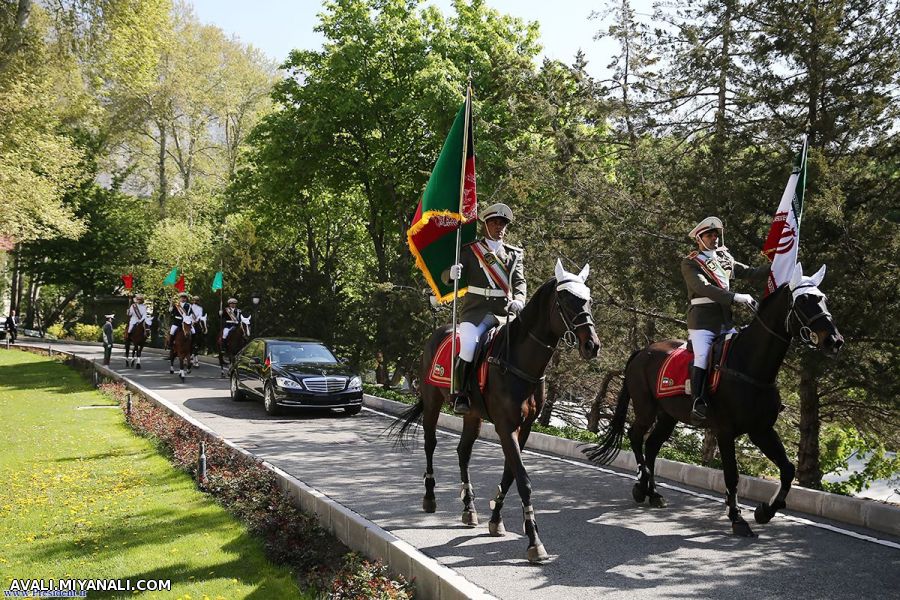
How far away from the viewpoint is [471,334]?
8.47 meters

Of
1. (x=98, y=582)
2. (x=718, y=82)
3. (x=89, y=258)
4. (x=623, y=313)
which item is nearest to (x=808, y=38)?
(x=718, y=82)

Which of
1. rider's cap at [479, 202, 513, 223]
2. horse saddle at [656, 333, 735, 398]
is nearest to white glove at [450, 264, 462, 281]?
rider's cap at [479, 202, 513, 223]

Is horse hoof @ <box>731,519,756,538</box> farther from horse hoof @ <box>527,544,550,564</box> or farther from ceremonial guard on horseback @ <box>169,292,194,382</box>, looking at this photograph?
ceremonial guard on horseback @ <box>169,292,194,382</box>

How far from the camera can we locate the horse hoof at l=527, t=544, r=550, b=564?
6.98 metres

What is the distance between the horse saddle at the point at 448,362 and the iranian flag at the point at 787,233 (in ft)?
10.0

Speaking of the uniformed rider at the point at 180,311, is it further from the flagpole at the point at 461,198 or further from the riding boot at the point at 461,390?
the riding boot at the point at 461,390

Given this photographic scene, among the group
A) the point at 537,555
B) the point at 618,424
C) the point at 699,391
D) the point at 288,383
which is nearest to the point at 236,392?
the point at 288,383

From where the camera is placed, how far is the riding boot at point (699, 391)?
8.47 meters

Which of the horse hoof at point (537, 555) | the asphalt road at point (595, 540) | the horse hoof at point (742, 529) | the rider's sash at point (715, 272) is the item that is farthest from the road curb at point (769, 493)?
the horse hoof at point (537, 555)

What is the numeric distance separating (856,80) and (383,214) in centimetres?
2156

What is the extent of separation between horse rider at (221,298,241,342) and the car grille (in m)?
10.6

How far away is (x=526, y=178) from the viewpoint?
53.7ft

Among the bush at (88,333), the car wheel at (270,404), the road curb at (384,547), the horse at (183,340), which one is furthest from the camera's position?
the bush at (88,333)

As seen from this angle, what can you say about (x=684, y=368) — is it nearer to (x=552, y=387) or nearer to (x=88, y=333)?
(x=552, y=387)
